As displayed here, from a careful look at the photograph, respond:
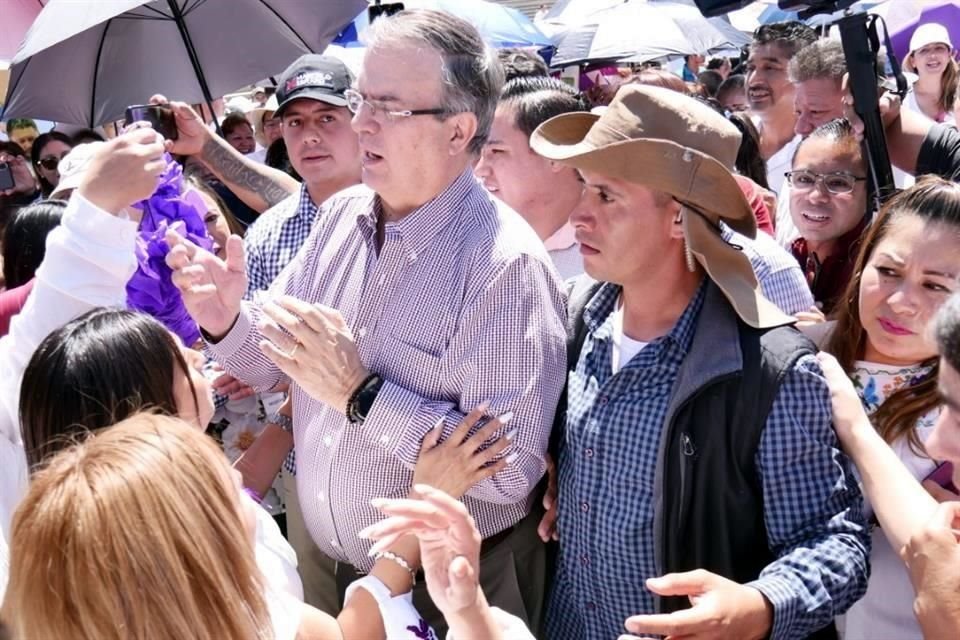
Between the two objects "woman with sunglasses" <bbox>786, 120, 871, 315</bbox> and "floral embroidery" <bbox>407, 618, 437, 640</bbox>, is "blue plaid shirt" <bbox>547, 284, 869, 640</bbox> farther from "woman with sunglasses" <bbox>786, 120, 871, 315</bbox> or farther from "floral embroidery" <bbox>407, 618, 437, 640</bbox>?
"woman with sunglasses" <bbox>786, 120, 871, 315</bbox>

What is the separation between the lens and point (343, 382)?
2.09m

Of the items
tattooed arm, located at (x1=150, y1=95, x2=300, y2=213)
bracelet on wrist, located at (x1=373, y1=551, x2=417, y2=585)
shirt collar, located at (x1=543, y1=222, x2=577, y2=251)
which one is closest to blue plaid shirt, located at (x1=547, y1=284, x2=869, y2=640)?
bracelet on wrist, located at (x1=373, y1=551, x2=417, y2=585)

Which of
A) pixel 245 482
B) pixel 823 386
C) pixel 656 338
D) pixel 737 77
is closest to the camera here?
pixel 823 386

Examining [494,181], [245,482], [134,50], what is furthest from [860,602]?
[134,50]

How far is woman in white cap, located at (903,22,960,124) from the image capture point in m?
5.74

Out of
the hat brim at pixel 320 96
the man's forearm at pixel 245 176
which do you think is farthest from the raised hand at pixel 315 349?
the man's forearm at pixel 245 176

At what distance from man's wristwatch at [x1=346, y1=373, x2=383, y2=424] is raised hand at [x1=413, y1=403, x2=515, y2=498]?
0.15 meters

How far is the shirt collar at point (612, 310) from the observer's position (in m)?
2.00

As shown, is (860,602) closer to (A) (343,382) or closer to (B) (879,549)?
(B) (879,549)

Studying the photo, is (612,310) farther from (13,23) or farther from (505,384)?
(13,23)

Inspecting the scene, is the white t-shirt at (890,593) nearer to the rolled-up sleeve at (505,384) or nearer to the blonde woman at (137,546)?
the rolled-up sleeve at (505,384)

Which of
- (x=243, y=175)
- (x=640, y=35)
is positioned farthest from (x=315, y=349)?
(x=640, y=35)

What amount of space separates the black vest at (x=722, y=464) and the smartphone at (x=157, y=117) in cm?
209

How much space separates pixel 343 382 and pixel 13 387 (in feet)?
2.29
